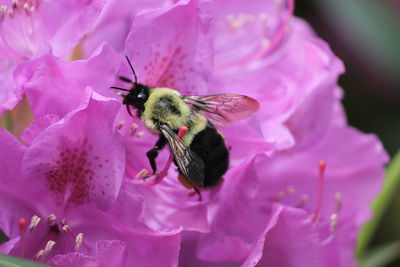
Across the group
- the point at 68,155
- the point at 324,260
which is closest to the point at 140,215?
the point at 68,155

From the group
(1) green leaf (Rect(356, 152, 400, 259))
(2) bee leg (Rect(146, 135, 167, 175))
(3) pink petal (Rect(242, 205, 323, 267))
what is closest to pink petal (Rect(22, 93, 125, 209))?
(2) bee leg (Rect(146, 135, 167, 175))

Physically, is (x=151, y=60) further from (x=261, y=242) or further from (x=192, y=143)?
(x=261, y=242)

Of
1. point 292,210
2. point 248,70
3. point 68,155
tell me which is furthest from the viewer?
point 248,70

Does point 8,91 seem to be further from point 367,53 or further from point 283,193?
point 367,53

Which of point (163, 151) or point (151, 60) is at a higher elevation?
point (151, 60)

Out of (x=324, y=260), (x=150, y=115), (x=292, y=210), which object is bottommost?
(x=324, y=260)

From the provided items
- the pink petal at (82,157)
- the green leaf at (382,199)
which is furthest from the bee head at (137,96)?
the green leaf at (382,199)
